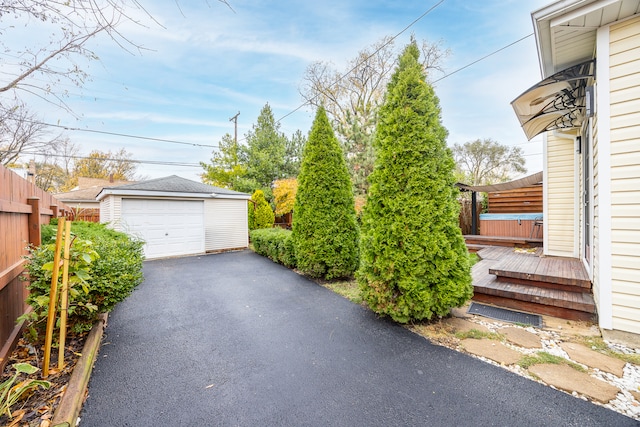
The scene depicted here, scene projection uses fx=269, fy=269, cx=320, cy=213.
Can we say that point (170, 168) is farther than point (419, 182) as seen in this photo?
Yes

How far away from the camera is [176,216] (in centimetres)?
929

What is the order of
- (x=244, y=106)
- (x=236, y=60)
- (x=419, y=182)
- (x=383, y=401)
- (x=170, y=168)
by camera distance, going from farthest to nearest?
(x=170, y=168)
(x=244, y=106)
(x=236, y=60)
(x=419, y=182)
(x=383, y=401)

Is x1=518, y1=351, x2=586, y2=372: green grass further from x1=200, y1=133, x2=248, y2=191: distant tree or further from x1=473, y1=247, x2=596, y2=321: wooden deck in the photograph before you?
x1=200, y1=133, x2=248, y2=191: distant tree

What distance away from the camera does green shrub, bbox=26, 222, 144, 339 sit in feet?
7.90

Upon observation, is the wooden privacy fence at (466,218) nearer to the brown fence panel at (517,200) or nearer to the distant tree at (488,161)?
the brown fence panel at (517,200)

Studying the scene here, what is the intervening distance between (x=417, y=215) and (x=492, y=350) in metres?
1.56

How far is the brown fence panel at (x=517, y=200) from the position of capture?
8727 millimetres

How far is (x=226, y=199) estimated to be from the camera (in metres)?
10.8

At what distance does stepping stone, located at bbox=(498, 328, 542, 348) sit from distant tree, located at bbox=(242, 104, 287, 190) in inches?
566

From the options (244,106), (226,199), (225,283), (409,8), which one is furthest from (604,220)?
(244,106)

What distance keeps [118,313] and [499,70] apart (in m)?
12.2

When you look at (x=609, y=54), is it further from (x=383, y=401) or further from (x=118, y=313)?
(x=118, y=313)

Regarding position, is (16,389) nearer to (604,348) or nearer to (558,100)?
(604,348)

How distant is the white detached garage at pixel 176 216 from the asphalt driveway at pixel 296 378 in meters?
5.35
